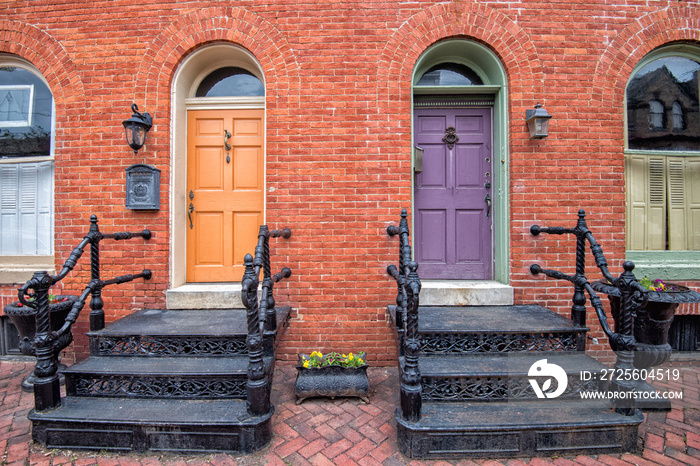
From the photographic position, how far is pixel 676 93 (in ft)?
13.1

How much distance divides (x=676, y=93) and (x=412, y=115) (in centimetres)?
320

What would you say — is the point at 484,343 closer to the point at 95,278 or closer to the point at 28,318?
the point at 95,278

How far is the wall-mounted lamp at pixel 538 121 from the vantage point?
3.43 m

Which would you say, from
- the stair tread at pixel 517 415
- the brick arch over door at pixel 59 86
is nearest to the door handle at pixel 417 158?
the stair tread at pixel 517 415

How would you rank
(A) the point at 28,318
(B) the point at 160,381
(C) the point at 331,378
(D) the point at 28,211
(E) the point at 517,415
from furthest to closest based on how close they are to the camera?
(D) the point at 28,211 → (A) the point at 28,318 → (C) the point at 331,378 → (B) the point at 160,381 → (E) the point at 517,415

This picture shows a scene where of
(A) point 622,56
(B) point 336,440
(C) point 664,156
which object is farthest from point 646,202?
(B) point 336,440

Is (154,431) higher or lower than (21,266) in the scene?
lower

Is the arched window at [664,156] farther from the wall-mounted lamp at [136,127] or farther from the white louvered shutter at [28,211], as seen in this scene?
the white louvered shutter at [28,211]

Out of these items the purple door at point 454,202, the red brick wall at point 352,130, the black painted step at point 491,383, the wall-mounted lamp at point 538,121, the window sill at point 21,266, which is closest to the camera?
the black painted step at point 491,383

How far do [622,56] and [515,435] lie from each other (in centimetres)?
403

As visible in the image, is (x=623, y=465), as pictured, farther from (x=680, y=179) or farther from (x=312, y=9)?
(x=312, y=9)

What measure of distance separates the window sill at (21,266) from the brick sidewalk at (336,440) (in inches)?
54.3

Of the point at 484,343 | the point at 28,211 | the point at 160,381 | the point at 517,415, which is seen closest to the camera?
the point at 517,415

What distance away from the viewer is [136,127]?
139 inches
